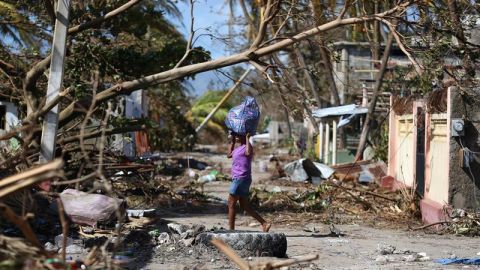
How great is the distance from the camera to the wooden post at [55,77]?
10.3 m

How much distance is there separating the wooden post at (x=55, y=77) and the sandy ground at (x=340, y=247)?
2.60 meters

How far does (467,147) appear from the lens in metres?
11.5

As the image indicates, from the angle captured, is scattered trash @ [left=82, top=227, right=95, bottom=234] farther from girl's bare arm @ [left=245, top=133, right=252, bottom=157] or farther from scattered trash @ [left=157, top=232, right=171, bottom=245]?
girl's bare arm @ [left=245, top=133, right=252, bottom=157]

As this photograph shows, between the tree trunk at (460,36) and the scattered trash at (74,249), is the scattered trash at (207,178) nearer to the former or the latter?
the tree trunk at (460,36)

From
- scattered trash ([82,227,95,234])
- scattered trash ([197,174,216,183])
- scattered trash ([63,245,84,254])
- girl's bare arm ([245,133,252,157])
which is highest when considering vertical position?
girl's bare arm ([245,133,252,157])

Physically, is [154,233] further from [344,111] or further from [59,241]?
[344,111]

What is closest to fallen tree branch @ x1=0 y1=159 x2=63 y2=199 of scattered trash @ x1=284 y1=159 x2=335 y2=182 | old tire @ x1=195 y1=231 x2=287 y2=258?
old tire @ x1=195 y1=231 x2=287 y2=258

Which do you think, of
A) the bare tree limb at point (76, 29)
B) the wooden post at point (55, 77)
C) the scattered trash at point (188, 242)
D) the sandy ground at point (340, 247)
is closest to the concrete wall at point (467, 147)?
the sandy ground at point (340, 247)

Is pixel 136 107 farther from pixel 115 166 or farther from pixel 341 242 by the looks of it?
pixel 341 242

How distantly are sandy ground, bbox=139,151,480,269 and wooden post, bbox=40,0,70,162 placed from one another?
8.52ft

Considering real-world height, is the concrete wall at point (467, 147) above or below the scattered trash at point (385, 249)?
above

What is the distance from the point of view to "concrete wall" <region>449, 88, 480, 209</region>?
37.5ft

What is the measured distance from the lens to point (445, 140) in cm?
1188

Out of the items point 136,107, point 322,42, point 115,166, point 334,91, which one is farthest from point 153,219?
point 334,91
